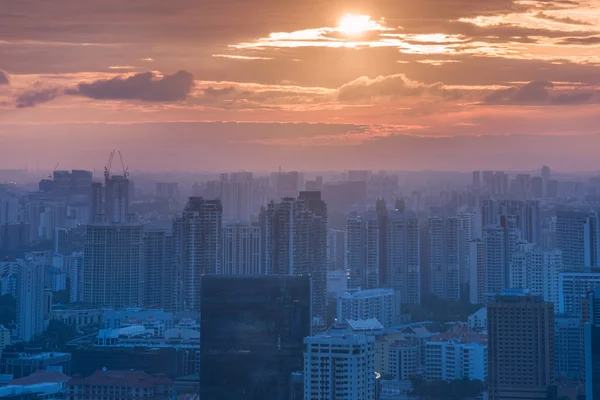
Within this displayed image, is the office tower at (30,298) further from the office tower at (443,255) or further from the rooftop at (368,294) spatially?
the office tower at (443,255)

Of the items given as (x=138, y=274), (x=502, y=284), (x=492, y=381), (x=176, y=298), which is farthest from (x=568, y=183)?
(x=138, y=274)

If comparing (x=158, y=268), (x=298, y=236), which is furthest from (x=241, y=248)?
(x=158, y=268)

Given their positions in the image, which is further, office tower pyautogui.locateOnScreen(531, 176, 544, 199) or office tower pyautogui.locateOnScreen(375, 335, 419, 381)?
office tower pyautogui.locateOnScreen(531, 176, 544, 199)

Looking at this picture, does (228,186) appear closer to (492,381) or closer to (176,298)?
(176,298)

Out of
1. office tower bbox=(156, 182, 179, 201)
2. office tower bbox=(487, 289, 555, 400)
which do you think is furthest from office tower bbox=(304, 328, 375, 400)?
office tower bbox=(156, 182, 179, 201)

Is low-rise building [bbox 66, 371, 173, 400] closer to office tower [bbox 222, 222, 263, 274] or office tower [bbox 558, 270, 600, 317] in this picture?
office tower [bbox 222, 222, 263, 274]

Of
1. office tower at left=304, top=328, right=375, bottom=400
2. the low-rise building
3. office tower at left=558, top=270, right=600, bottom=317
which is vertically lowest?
the low-rise building
